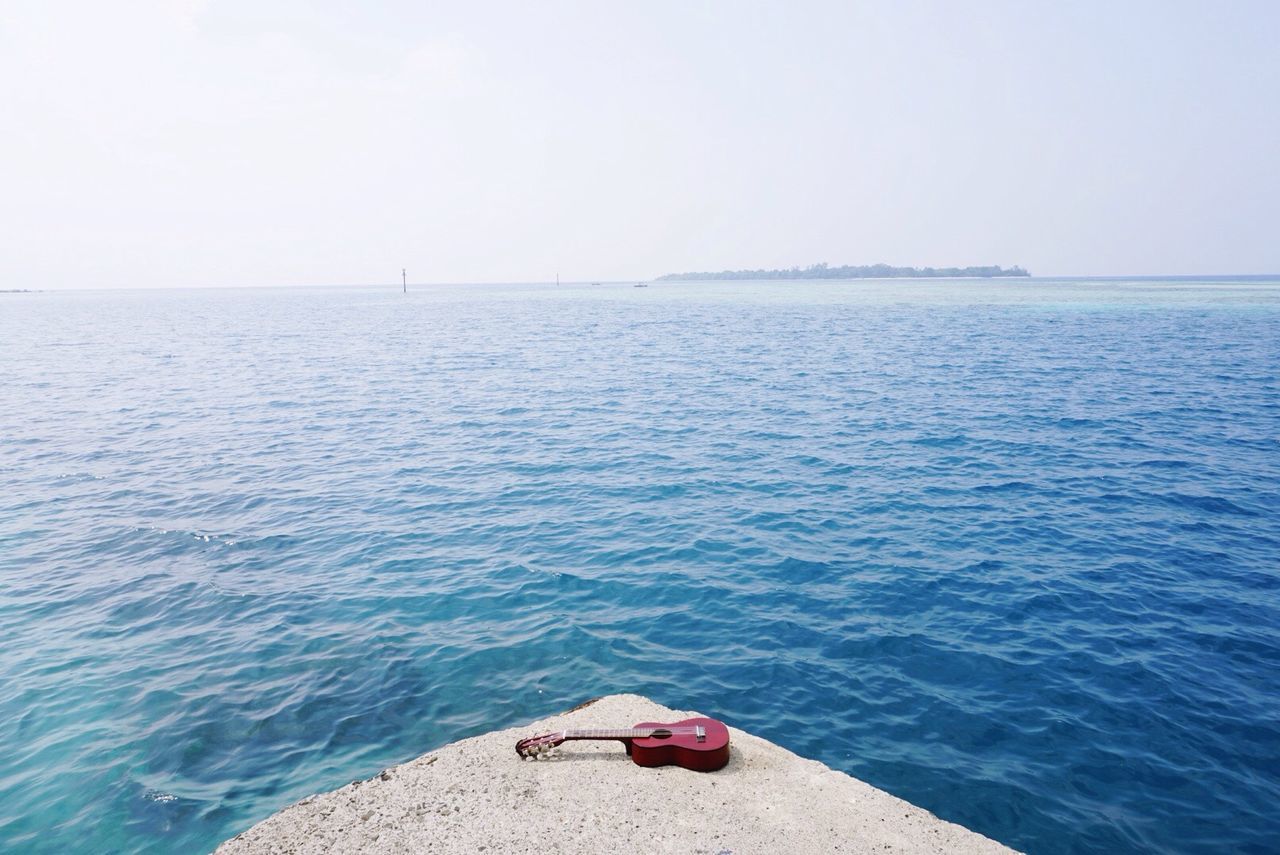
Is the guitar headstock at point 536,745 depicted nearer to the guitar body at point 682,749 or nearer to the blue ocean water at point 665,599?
the guitar body at point 682,749

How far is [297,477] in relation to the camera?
21453 mm

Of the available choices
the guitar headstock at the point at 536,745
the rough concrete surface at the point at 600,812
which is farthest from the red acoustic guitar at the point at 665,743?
the rough concrete surface at the point at 600,812

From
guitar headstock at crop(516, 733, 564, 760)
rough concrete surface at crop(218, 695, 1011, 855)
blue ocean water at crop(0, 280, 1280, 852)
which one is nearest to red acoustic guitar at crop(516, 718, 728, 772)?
guitar headstock at crop(516, 733, 564, 760)

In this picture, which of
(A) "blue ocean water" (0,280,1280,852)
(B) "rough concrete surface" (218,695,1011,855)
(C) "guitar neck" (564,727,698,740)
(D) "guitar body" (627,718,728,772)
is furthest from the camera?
(A) "blue ocean water" (0,280,1280,852)

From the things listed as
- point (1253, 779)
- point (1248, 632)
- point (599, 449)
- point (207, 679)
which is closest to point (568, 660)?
point (207, 679)

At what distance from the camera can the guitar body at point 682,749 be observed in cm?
749

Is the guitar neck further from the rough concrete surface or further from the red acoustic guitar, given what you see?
the rough concrete surface

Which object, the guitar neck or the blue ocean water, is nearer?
the guitar neck

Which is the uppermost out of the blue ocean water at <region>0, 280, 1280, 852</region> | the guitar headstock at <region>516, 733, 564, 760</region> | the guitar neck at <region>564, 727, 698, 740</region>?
the guitar neck at <region>564, 727, 698, 740</region>

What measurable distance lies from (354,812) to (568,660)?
4.69 meters

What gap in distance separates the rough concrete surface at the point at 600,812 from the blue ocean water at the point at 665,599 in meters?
1.46

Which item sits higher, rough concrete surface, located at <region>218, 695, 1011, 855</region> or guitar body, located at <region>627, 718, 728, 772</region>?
guitar body, located at <region>627, 718, 728, 772</region>

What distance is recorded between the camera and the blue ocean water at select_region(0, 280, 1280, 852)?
28.9ft

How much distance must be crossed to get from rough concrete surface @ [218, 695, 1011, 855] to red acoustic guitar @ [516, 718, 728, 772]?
12 cm
